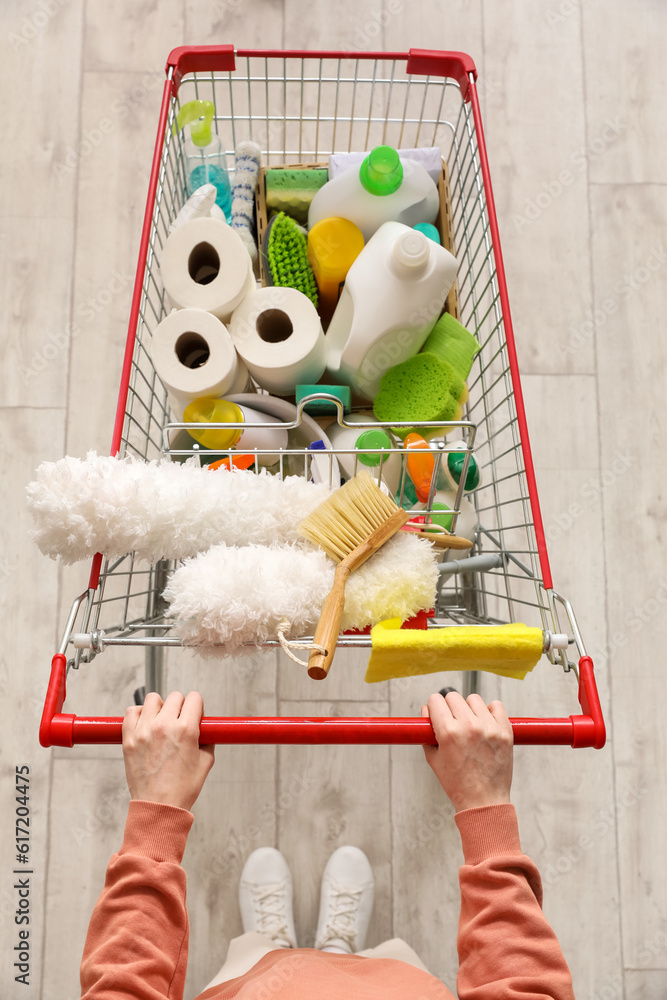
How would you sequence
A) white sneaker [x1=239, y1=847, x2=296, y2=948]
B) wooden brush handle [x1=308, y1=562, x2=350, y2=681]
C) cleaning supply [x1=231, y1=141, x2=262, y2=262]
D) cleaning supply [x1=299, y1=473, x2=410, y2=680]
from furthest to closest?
white sneaker [x1=239, y1=847, x2=296, y2=948] → cleaning supply [x1=231, y1=141, x2=262, y2=262] → cleaning supply [x1=299, y1=473, x2=410, y2=680] → wooden brush handle [x1=308, y1=562, x2=350, y2=681]

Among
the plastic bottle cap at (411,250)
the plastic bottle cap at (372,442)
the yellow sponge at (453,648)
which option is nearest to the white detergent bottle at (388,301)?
the plastic bottle cap at (411,250)

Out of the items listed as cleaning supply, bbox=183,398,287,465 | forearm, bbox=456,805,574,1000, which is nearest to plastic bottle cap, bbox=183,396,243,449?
cleaning supply, bbox=183,398,287,465

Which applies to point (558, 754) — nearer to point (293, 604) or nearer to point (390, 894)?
point (390, 894)

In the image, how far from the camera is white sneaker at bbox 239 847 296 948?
1.09m

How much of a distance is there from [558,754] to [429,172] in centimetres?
93

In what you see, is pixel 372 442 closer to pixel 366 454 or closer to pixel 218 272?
pixel 366 454

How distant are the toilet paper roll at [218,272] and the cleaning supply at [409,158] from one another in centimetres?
25

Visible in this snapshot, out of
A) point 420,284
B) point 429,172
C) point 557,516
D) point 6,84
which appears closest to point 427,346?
point 420,284

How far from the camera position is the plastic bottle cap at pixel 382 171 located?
33.6 inches

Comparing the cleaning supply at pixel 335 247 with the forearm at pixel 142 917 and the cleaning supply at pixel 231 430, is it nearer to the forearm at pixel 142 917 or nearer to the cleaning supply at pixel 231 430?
the cleaning supply at pixel 231 430

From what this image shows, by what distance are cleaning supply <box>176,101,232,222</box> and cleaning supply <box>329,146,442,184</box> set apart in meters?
0.15

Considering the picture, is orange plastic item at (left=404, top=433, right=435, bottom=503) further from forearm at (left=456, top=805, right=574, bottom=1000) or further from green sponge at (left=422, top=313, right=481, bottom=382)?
A: forearm at (left=456, top=805, right=574, bottom=1000)

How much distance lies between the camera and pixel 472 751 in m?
0.58

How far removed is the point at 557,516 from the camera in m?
1.30
